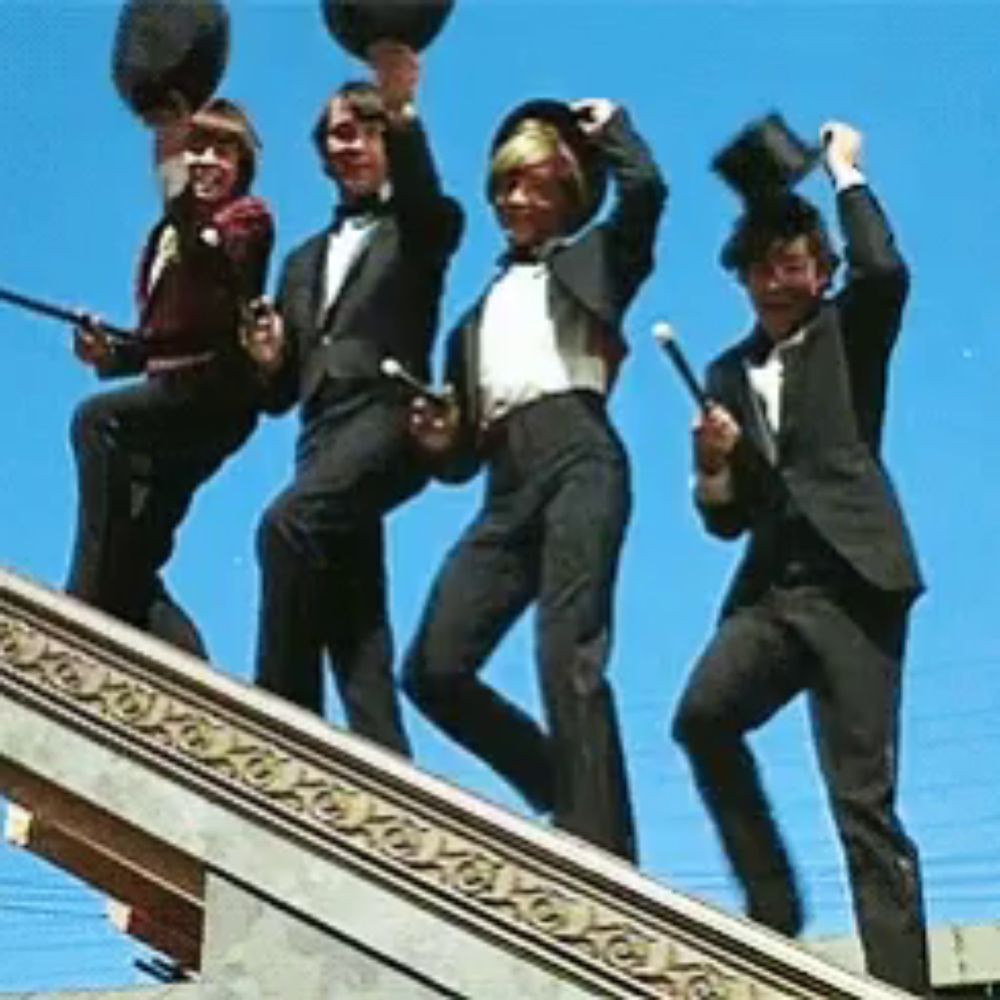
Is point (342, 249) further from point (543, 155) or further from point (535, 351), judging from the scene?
point (535, 351)

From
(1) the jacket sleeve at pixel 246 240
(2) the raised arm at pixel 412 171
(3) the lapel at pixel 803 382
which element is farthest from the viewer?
(1) the jacket sleeve at pixel 246 240

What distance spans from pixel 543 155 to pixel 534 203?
119mm

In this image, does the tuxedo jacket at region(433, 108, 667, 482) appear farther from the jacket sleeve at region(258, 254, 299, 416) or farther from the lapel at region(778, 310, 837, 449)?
the jacket sleeve at region(258, 254, 299, 416)

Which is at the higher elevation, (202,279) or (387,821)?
(202,279)

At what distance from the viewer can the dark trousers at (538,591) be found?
606cm

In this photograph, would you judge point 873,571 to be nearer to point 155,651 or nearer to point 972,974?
point 155,651

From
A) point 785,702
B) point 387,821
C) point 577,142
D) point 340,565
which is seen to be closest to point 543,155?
point 577,142

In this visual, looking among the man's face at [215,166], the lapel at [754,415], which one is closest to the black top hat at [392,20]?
the man's face at [215,166]

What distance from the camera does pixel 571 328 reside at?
6488 millimetres

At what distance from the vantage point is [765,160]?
21.6 ft

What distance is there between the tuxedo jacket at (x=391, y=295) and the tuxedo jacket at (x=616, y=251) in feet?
1.08

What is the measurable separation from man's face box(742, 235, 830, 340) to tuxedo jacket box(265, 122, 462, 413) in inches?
31.8

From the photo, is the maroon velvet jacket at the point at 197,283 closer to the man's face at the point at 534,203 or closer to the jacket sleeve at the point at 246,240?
the jacket sleeve at the point at 246,240

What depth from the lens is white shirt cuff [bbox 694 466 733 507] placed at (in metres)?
6.34
